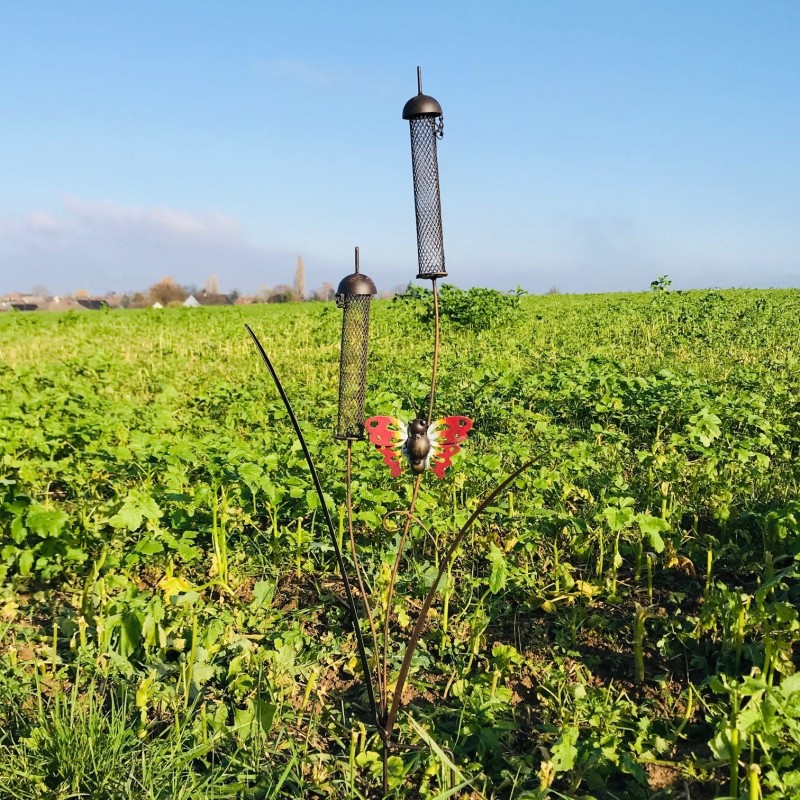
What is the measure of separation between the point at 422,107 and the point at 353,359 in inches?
35.4

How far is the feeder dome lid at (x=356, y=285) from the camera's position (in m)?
2.37

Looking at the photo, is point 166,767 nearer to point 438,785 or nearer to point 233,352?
point 438,785

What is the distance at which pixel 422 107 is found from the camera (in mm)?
2322

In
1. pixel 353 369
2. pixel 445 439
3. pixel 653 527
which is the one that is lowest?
pixel 653 527

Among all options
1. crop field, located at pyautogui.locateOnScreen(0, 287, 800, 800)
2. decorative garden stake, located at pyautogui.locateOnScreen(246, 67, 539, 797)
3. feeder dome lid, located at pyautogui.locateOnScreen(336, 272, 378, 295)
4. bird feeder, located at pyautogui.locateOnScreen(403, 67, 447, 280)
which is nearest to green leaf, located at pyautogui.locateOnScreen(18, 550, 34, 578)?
crop field, located at pyautogui.locateOnScreen(0, 287, 800, 800)

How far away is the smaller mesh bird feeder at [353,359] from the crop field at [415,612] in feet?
1.71

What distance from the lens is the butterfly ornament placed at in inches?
91.0

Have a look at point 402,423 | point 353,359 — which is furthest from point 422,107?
point 402,423

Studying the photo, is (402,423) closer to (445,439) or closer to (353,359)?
(445,439)

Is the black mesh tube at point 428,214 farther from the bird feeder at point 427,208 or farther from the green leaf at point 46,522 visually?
the green leaf at point 46,522

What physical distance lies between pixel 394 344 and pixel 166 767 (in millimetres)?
11149

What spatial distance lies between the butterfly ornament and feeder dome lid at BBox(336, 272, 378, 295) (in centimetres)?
45

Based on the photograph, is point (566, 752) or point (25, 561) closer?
point (566, 752)

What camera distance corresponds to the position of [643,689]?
9.86ft
